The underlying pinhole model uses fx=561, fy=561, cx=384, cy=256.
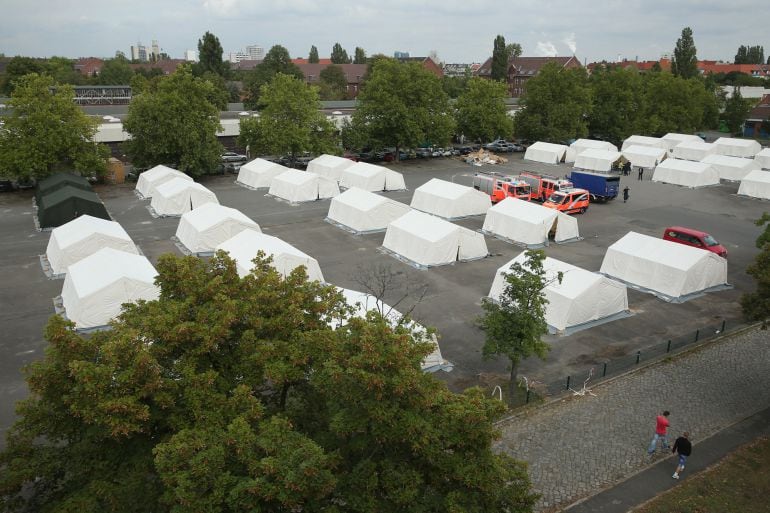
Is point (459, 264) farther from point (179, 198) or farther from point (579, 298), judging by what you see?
point (179, 198)

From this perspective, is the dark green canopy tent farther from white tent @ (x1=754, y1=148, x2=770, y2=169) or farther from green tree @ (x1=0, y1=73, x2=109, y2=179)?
white tent @ (x1=754, y1=148, x2=770, y2=169)

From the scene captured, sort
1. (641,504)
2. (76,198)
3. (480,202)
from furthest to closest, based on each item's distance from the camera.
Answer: (480,202)
(76,198)
(641,504)

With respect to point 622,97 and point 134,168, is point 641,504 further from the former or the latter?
point 622,97

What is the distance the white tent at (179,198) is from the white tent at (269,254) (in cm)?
1062

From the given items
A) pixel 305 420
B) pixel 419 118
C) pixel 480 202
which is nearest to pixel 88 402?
pixel 305 420

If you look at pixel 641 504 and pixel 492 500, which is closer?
pixel 492 500

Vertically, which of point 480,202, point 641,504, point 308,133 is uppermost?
point 308,133

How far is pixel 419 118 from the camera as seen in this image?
4988cm

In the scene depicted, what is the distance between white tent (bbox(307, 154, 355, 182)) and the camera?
43.4 meters

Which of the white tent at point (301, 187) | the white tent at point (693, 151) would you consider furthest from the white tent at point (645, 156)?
the white tent at point (301, 187)

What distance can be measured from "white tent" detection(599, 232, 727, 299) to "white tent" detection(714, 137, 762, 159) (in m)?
40.5

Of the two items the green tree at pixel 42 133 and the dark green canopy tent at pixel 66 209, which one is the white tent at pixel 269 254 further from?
the green tree at pixel 42 133

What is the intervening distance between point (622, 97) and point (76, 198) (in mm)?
56133

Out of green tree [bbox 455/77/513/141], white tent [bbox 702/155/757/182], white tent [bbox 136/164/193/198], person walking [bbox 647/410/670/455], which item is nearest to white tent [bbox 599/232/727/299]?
person walking [bbox 647/410/670/455]
